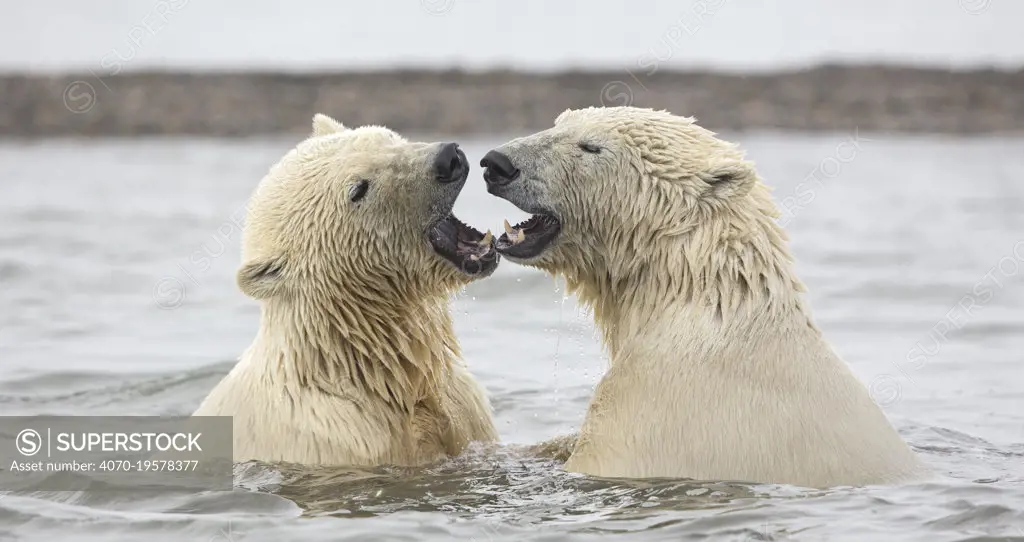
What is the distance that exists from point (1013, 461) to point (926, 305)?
591 centimetres

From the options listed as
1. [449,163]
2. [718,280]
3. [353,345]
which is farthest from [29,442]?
[718,280]

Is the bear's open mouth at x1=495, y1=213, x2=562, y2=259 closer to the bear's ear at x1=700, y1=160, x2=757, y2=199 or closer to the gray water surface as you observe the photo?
Result: the gray water surface

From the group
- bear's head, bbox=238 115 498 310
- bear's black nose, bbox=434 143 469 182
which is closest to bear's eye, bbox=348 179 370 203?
bear's head, bbox=238 115 498 310

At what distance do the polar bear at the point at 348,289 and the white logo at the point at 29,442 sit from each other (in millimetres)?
1633

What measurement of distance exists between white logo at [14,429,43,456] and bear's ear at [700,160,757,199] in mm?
4369

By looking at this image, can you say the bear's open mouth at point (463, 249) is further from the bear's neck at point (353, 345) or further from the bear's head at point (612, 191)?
the bear's neck at point (353, 345)

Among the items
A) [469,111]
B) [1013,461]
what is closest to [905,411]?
[1013,461]

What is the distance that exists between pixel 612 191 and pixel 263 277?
1.84 metres

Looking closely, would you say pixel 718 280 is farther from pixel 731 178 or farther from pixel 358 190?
pixel 358 190

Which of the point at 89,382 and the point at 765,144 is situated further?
the point at 765,144

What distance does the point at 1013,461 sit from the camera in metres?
8.07

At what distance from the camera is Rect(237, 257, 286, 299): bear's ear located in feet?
23.7

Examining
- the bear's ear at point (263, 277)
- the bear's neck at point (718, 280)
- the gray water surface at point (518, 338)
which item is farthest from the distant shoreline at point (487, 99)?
the bear's neck at point (718, 280)

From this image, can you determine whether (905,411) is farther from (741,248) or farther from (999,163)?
(999,163)
